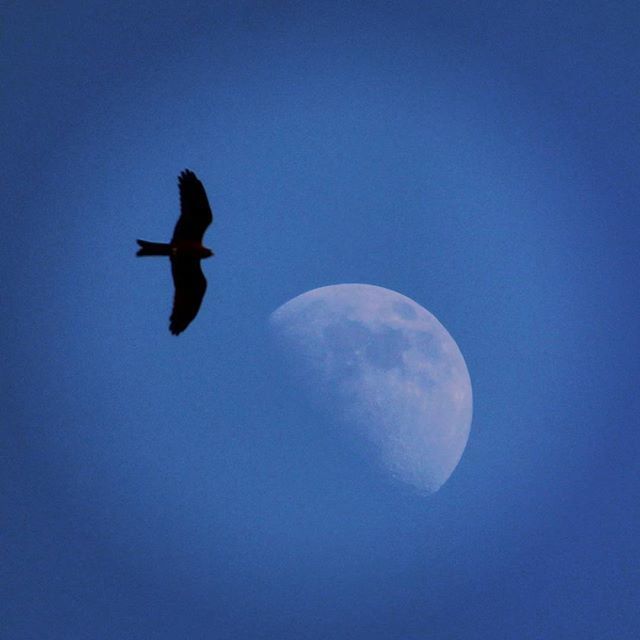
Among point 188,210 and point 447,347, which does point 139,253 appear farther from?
point 447,347

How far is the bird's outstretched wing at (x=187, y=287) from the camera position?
10828mm

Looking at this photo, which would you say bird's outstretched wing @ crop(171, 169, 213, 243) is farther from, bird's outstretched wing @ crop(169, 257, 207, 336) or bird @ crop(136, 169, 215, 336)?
Answer: bird's outstretched wing @ crop(169, 257, 207, 336)

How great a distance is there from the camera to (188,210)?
34.5 ft

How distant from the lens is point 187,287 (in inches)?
431

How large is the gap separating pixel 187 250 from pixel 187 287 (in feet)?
1.79

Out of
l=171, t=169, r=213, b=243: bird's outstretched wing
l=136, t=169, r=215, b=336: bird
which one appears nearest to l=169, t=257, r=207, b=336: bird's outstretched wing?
l=136, t=169, r=215, b=336: bird

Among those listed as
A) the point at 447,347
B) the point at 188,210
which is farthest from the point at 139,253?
the point at 447,347

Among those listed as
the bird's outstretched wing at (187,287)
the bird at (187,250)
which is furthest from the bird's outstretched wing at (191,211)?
the bird's outstretched wing at (187,287)

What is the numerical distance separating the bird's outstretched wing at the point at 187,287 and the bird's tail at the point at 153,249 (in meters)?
0.43

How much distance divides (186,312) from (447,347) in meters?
9.56

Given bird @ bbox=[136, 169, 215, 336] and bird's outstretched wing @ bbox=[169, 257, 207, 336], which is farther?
bird's outstretched wing @ bbox=[169, 257, 207, 336]

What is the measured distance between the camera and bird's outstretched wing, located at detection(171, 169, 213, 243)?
33.9 feet

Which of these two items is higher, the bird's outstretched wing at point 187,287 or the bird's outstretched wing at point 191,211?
the bird's outstretched wing at point 191,211

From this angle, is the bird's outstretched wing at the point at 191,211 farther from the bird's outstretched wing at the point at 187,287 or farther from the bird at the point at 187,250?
the bird's outstretched wing at the point at 187,287
